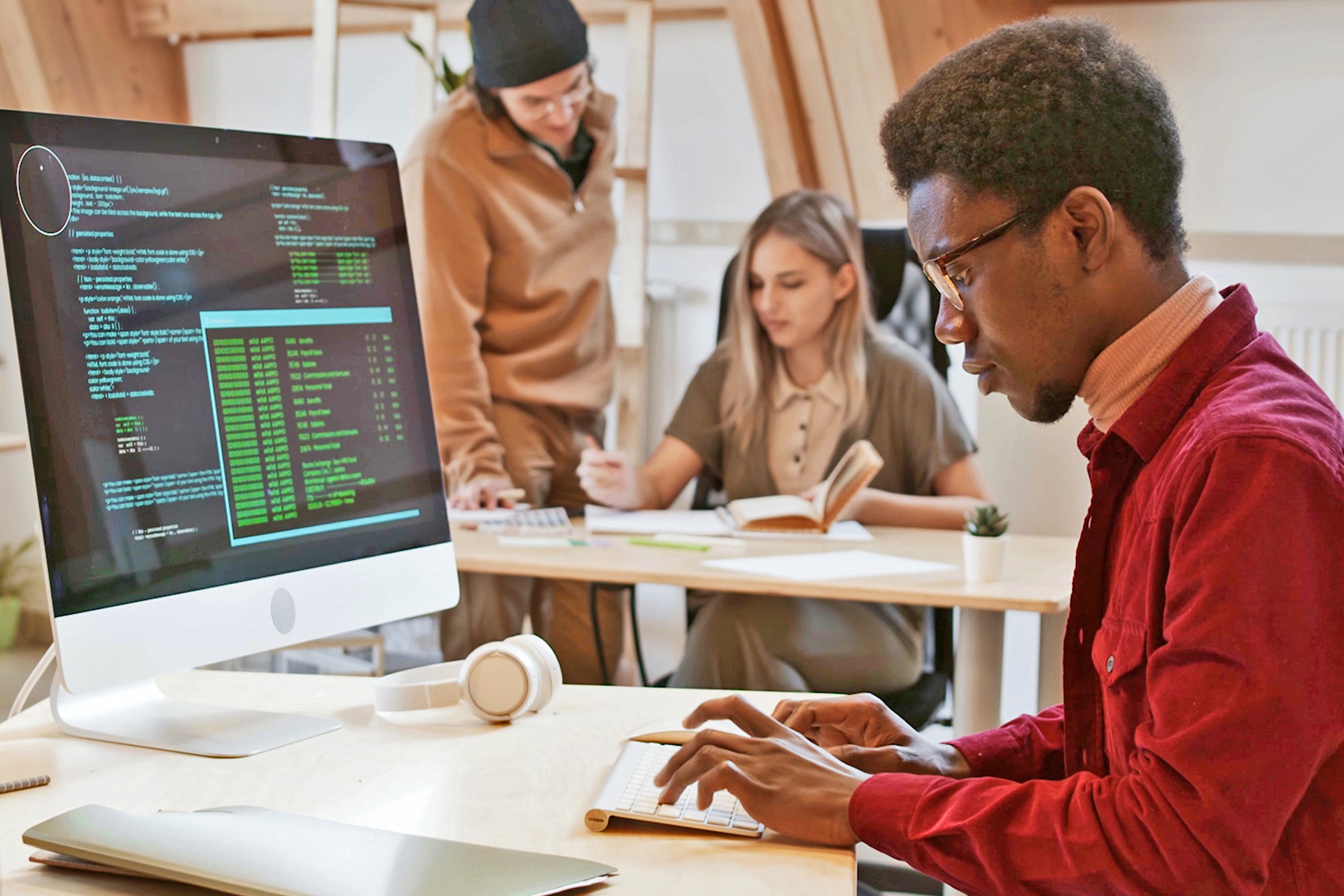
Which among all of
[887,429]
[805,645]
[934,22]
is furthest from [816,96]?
[805,645]

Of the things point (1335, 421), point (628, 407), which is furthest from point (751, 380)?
point (1335, 421)

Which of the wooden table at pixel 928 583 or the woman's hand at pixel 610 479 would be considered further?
the woman's hand at pixel 610 479

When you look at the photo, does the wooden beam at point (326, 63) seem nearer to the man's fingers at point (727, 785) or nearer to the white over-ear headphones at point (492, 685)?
the white over-ear headphones at point (492, 685)

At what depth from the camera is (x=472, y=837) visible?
87 centimetres

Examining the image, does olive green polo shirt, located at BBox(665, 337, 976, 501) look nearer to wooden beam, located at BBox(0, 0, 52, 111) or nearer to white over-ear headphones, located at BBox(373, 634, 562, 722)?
white over-ear headphones, located at BBox(373, 634, 562, 722)

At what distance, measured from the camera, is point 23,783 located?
0.96 metres

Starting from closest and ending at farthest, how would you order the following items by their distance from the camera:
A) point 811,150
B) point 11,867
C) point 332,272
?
1. point 11,867
2. point 332,272
3. point 811,150

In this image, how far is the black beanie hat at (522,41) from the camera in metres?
2.81

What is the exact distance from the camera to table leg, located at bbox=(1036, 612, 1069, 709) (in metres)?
2.03

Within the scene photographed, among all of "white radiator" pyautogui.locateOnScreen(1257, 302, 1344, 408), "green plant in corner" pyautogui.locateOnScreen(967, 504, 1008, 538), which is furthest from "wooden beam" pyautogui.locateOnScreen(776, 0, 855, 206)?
"green plant in corner" pyautogui.locateOnScreen(967, 504, 1008, 538)

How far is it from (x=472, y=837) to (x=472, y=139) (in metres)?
2.26

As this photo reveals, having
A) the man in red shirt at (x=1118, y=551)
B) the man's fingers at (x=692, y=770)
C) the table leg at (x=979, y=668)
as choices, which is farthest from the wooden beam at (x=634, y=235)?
the man's fingers at (x=692, y=770)

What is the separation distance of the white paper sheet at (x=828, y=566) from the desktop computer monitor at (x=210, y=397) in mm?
831

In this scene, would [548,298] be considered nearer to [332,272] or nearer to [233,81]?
[233,81]
